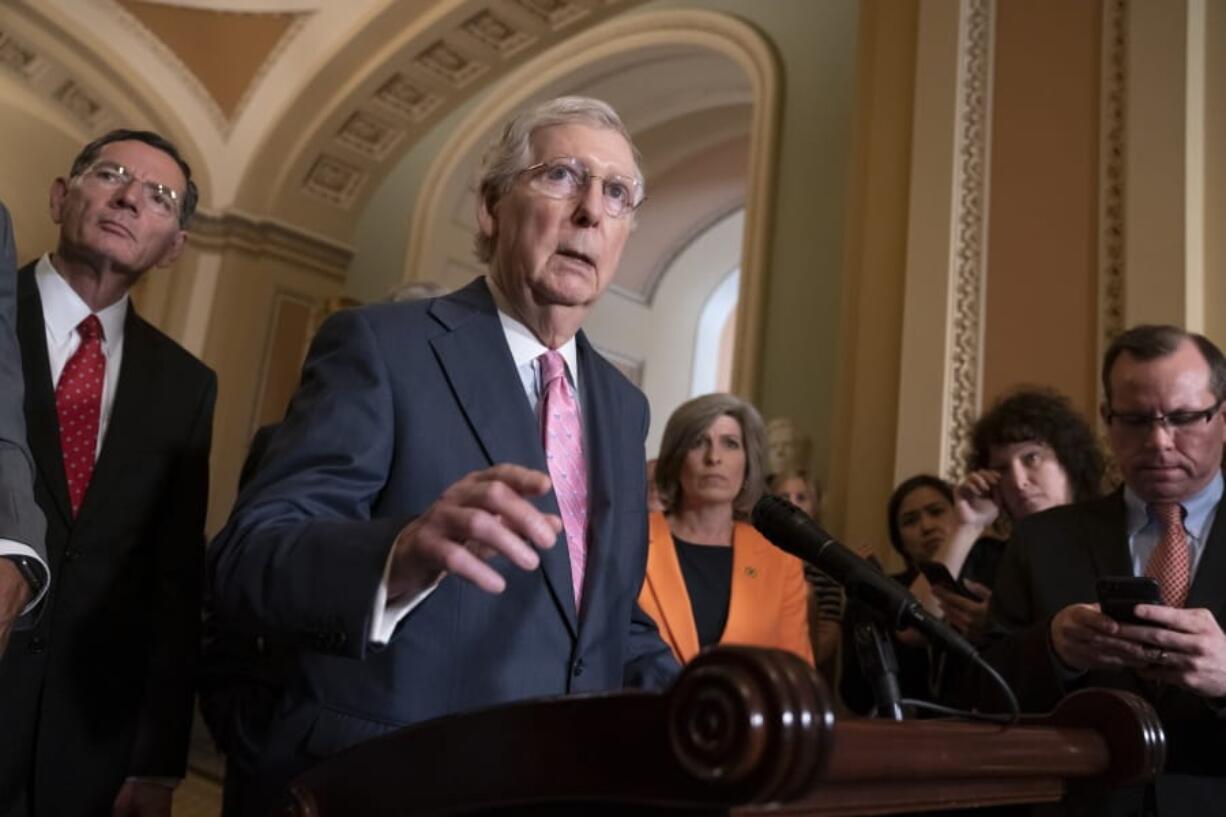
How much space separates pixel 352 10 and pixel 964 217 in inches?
214

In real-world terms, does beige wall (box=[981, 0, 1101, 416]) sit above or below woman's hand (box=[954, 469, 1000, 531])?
above

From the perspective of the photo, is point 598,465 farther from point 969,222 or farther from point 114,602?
point 969,222

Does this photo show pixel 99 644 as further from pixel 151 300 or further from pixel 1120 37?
pixel 151 300

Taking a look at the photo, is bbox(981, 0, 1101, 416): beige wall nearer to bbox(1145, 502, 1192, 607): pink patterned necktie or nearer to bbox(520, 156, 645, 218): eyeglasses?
bbox(1145, 502, 1192, 607): pink patterned necktie

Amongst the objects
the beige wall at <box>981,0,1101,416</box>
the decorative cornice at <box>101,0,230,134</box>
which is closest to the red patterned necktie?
the beige wall at <box>981,0,1101,416</box>

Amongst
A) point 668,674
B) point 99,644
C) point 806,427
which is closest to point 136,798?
point 99,644

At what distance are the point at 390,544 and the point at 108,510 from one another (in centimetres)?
102

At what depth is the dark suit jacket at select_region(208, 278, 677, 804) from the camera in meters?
0.98

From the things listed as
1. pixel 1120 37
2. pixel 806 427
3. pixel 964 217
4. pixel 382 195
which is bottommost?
pixel 806 427

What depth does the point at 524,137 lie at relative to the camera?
4.67 ft

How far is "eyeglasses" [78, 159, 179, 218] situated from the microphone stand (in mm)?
1444

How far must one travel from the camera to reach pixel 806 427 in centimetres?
521

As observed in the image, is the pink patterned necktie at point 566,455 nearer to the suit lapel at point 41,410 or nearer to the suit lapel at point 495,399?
the suit lapel at point 495,399

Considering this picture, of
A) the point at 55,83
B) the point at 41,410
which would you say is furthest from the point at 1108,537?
the point at 55,83
